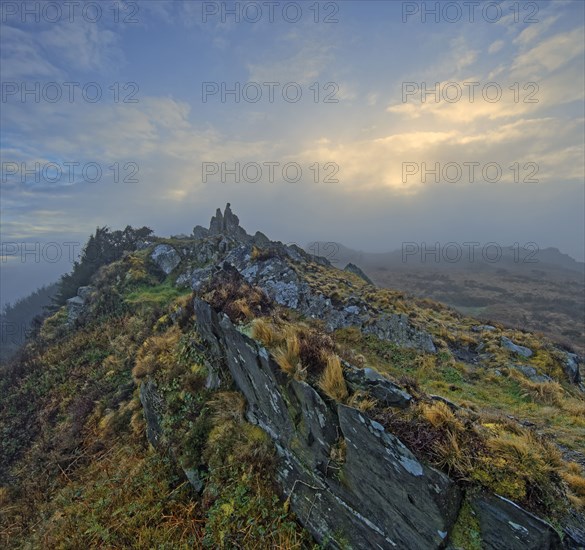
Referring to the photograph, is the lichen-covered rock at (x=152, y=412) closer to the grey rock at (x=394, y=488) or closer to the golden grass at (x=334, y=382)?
the golden grass at (x=334, y=382)

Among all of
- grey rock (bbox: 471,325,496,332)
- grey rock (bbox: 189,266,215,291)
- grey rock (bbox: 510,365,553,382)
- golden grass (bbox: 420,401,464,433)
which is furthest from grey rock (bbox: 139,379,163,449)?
grey rock (bbox: 471,325,496,332)

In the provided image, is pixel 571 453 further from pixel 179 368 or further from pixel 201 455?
pixel 179 368

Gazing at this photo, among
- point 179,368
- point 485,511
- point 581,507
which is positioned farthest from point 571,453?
point 179,368

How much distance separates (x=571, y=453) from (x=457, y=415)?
2.50 metres

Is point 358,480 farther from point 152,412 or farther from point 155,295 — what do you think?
point 155,295

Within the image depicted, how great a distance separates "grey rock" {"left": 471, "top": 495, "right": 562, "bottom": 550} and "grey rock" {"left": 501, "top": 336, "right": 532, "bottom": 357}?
1140 cm

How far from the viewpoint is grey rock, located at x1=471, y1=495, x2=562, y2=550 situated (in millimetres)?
3678

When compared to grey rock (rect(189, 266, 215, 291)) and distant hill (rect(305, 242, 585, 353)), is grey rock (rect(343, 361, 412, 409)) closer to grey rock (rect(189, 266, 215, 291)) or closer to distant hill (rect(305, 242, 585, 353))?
grey rock (rect(189, 266, 215, 291))

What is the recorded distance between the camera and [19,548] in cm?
733

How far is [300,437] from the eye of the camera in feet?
20.4

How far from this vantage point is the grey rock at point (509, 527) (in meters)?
3.68

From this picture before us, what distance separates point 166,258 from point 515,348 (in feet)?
82.7

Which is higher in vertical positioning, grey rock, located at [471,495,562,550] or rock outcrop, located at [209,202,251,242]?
rock outcrop, located at [209,202,251,242]

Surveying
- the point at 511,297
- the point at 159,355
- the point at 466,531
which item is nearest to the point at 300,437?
the point at 466,531
